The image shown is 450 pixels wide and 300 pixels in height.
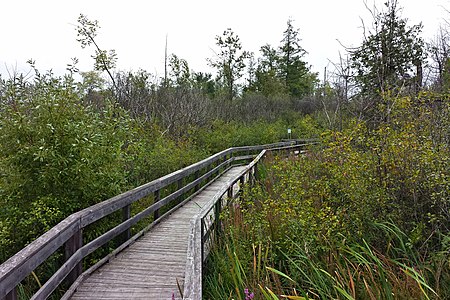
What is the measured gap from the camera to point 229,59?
98.4 feet

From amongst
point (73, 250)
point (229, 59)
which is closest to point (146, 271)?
point (73, 250)

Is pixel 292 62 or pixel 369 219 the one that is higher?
pixel 292 62

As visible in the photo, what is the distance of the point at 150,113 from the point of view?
15852mm

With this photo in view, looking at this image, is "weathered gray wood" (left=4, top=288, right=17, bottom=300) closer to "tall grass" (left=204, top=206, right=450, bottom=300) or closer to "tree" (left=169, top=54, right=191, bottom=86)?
"tall grass" (left=204, top=206, right=450, bottom=300)

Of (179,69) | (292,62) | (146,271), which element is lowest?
(146,271)

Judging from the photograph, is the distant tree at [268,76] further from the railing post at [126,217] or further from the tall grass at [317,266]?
the tall grass at [317,266]

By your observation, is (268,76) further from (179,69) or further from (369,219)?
(369,219)

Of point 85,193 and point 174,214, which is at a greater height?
point 85,193

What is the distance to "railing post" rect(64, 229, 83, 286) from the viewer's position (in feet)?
13.3

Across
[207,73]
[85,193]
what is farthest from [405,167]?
[207,73]

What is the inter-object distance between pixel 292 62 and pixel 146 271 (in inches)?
1657

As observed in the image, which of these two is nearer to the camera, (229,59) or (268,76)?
(229,59)

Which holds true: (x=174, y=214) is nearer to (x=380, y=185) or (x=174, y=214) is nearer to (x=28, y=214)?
(x=28, y=214)

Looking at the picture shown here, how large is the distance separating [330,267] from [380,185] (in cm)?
144
